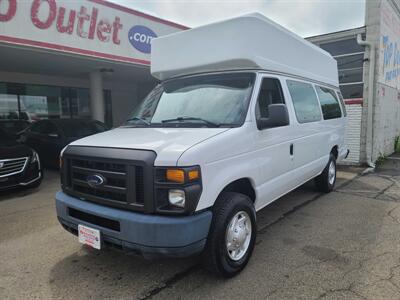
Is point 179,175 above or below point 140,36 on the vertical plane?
below

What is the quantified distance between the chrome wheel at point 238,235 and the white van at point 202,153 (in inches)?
0.4

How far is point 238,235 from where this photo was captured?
10.7 ft

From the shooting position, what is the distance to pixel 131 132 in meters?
3.61

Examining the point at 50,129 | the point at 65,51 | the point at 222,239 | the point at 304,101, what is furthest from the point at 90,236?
the point at 50,129

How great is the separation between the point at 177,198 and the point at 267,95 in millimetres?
2000

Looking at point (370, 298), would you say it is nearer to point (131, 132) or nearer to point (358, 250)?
point (358, 250)

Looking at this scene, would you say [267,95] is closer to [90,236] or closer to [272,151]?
[272,151]

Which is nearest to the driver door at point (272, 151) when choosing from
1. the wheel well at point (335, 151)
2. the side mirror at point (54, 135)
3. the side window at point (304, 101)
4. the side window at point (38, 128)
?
the side window at point (304, 101)

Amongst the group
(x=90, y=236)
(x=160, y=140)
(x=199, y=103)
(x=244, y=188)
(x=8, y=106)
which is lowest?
(x=90, y=236)

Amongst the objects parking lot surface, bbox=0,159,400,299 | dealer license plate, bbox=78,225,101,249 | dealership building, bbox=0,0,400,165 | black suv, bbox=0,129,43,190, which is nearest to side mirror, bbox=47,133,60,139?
black suv, bbox=0,129,43,190

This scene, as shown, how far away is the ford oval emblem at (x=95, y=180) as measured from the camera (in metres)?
2.97

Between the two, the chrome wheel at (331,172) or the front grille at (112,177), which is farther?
the chrome wheel at (331,172)

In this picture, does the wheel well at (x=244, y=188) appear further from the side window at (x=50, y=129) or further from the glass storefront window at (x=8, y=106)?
the glass storefront window at (x=8, y=106)

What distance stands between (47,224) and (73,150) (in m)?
2.08
